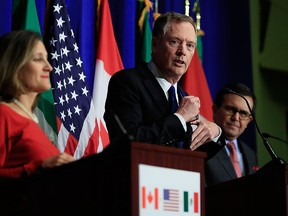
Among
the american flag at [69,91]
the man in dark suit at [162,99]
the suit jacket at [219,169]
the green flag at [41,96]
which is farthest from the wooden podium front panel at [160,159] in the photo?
the american flag at [69,91]

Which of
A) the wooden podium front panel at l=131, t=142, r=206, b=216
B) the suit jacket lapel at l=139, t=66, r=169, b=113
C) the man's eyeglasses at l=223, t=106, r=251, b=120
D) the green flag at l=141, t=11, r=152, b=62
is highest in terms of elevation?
the green flag at l=141, t=11, r=152, b=62

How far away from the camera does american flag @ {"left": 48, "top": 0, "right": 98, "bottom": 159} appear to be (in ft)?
18.2

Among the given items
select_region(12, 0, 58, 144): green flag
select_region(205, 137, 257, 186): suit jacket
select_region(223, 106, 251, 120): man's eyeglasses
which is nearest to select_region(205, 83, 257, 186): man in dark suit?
select_region(223, 106, 251, 120): man's eyeglasses

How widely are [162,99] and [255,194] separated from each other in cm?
69

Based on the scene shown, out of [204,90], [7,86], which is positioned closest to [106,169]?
[7,86]

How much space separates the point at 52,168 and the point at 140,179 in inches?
14.1

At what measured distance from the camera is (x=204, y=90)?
7.40 m

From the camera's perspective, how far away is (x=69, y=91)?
5.64 meters

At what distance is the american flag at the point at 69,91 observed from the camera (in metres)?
5.56

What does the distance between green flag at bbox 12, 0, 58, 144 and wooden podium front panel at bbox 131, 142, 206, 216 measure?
7.22ft

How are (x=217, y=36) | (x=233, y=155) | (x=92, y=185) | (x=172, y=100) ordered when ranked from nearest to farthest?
(x=92, y=185) < (x=172, y=100) < (x=233, y=155) < (x=217, y=36)

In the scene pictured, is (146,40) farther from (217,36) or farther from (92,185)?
(92,185)

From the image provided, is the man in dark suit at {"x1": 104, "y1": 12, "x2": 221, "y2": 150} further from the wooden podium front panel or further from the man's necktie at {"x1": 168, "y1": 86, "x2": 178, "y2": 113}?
the wooden podium front panel

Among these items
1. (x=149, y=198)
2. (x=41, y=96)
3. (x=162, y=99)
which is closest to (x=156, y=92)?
(x=162, y=99)
